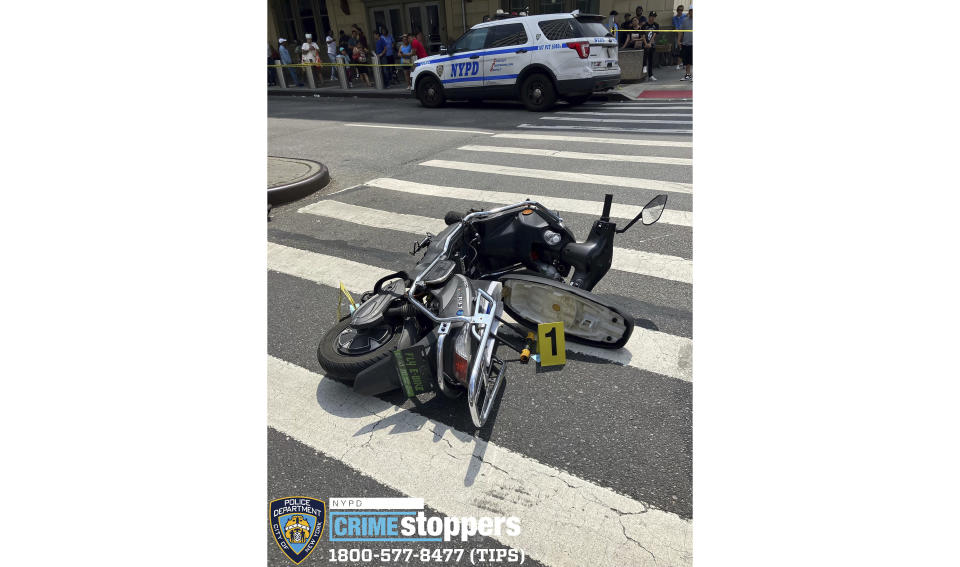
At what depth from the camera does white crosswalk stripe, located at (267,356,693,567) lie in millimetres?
2400

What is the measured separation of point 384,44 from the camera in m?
20.1

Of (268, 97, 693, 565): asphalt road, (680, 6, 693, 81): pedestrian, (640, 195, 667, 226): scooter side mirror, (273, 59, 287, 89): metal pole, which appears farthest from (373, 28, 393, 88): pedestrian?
(640, 195, 667, 226): scooter side mirror

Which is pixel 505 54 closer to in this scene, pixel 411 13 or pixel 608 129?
pixel 608 129

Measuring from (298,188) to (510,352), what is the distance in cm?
529

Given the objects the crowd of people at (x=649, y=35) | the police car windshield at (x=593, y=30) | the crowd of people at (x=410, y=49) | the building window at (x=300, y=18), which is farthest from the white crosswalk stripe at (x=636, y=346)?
the building window at (x=300, y=18)

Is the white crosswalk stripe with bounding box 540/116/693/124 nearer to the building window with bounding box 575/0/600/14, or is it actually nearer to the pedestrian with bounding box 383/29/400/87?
the pedestrian with bounding box 383/29/400/87

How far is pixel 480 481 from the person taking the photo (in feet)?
9.02

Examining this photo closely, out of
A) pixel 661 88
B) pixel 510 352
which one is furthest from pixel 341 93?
pixel 510 352

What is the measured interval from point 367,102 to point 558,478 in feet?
56.2

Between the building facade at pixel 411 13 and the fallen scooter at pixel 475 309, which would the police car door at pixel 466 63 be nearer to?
the building facade at pixel 411 13

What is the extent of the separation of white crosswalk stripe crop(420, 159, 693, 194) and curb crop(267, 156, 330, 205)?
183 centimetres

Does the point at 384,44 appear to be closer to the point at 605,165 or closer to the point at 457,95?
the point at 457,95

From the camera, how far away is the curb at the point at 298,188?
7414mm

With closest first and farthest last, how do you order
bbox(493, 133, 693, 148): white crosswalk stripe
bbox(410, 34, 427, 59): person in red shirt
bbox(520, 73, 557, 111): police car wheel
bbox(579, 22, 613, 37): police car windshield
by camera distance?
bbox(493, 133, 693, 148): white crosswalk stripe → bbox(579, 22, 613, 37): police car windshield → bbox(520, 73, 557, 111): police car wheel → bbox(410, 34, 427, 59): person in red shirt
